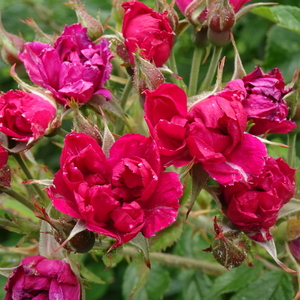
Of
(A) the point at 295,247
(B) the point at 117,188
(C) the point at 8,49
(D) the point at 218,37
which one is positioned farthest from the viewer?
(C) the point at 8,49

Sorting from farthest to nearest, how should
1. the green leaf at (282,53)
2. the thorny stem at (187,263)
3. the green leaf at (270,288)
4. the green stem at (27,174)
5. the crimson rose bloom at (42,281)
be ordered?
the green leaf at (282,53), the thorny stem at (187,263), the green leaf at (270,288), the green stem at (27,174), the crimson rose bloom at (42,281)

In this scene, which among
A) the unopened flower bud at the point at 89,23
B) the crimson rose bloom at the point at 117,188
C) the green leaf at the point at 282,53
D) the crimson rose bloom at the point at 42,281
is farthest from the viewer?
the green leaf at the point at 282,53

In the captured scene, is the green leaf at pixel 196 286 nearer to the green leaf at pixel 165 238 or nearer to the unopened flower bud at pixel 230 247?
the green leaf at pixel 165 238

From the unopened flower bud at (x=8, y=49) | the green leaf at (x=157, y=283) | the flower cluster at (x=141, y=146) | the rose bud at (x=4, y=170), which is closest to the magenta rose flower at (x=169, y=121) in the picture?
the flower cluster at (x=141, y=146)

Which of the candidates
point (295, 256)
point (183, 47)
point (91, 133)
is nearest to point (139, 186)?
point (91, 133)

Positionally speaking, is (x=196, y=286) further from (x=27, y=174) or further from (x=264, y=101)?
(x=264, y=101)

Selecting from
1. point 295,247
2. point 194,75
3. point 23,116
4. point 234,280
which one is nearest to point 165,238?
point 234,280

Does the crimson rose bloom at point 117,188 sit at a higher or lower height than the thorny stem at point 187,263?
higher
